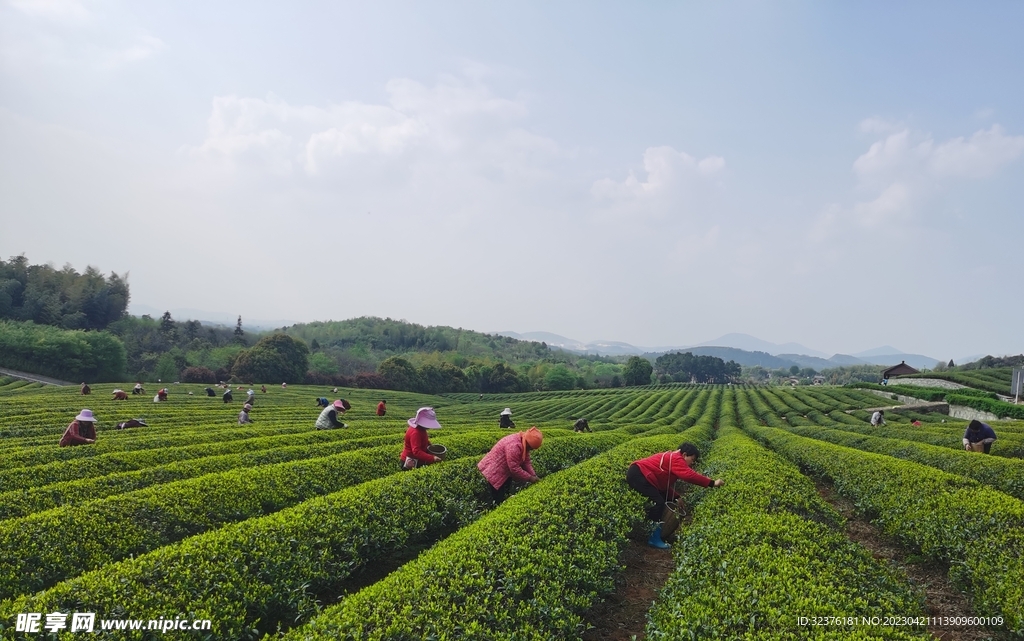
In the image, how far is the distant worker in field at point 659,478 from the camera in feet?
27.2

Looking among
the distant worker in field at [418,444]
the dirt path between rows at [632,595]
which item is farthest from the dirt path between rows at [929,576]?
Result: the distant worker in field at [418,444]

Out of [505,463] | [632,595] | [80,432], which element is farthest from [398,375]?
[632,595]

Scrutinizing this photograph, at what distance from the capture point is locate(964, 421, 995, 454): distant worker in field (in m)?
14.8

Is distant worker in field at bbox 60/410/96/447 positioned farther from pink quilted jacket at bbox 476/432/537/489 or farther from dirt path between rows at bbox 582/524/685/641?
dirt path between rows at bbox 582/524/685/641

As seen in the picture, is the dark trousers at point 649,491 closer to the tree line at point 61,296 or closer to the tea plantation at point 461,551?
the tea plantation at point 461,551

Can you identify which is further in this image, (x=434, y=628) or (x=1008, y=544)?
(x=1008, y=544)

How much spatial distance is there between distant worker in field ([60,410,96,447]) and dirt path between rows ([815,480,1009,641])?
700 inches

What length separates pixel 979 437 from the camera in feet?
49.1

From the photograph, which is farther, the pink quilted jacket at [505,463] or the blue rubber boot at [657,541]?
the pink quilted jacket at [505,463]

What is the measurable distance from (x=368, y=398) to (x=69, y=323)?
5972cm

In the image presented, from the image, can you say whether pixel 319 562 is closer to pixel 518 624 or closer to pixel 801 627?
pixel 518 624

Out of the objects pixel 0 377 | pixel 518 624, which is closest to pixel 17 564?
pixel 518 624

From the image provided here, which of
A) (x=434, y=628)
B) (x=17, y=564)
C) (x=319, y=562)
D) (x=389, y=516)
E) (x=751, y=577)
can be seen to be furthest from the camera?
(x=389, y=516)

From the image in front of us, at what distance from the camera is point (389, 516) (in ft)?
24.4
